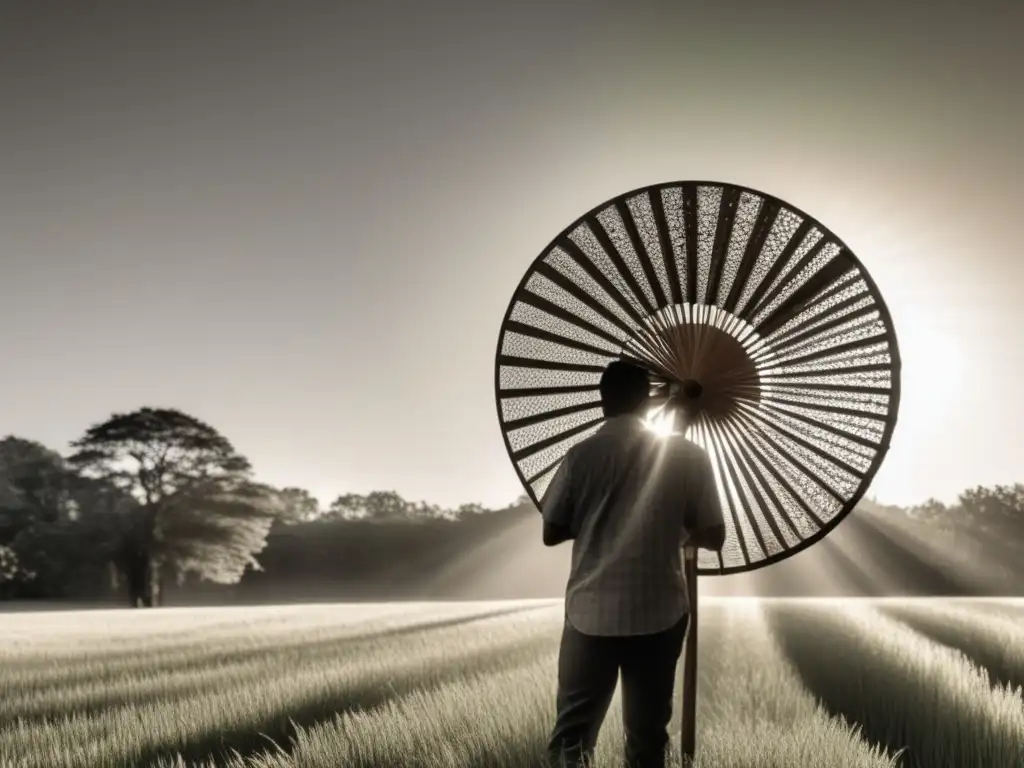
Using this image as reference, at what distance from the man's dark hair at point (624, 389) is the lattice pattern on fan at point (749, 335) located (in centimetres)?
61

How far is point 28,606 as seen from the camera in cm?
4462

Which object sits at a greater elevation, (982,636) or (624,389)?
(624,389)

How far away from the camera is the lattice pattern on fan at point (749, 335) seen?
4398mm

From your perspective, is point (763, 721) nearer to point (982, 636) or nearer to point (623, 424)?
point (623, 424)

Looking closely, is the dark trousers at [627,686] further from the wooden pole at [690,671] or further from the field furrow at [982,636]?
the field furrow at [982,636]

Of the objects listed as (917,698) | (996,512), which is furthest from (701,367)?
(996,512)

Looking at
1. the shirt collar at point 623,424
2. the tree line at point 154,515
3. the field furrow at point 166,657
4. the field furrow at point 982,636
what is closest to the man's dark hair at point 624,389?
the shirt collar at point 623,424

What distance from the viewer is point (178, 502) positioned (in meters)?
45.1

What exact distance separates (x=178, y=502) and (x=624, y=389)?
45033 mm

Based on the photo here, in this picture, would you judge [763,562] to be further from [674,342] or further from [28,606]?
[28,606]

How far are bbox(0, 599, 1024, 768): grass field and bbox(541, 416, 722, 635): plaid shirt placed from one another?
0.78 meters

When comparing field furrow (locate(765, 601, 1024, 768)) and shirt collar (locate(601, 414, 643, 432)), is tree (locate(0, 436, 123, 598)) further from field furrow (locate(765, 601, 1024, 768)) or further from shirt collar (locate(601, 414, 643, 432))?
shirt collar (locate(601, 414, 643, 432))

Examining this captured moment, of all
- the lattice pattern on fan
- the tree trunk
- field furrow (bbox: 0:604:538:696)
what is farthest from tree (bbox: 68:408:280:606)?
the lattice pattern on fan

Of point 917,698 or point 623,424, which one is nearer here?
point 623,424
